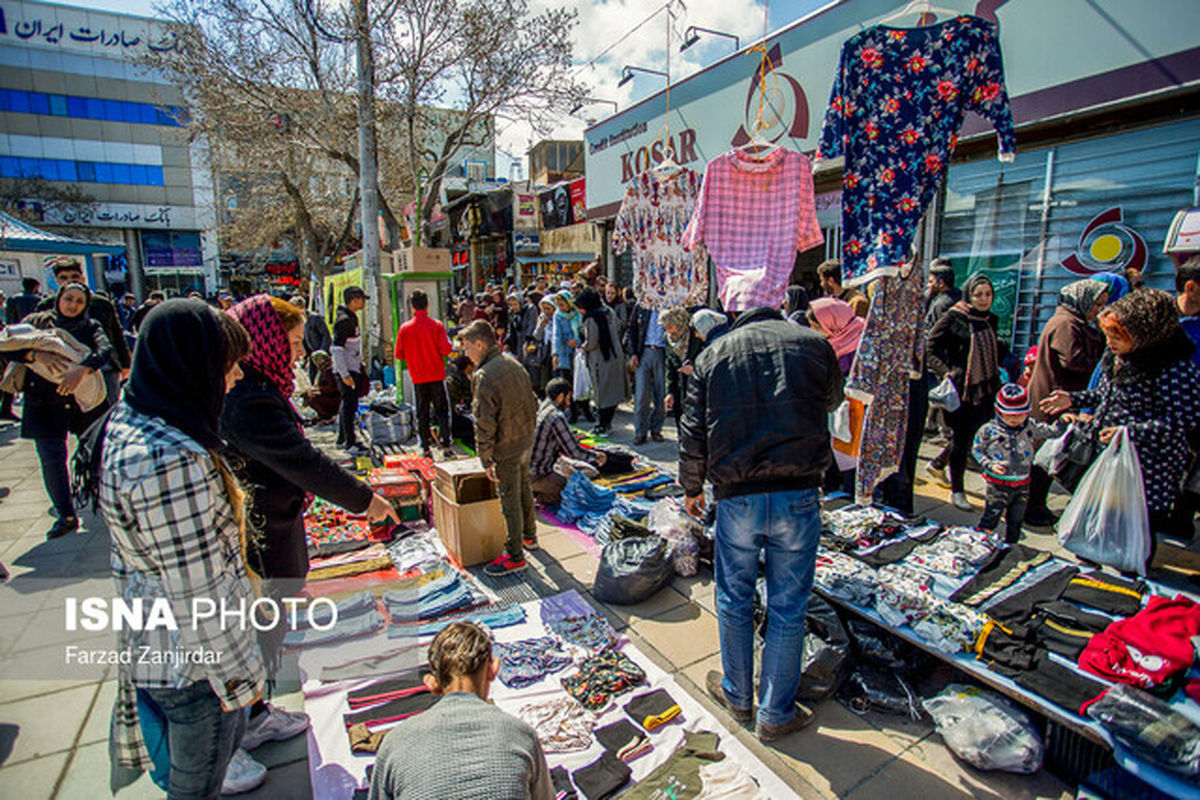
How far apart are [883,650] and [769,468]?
1349mm

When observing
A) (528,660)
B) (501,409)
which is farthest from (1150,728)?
(501,409)

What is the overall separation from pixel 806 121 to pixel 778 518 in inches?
244

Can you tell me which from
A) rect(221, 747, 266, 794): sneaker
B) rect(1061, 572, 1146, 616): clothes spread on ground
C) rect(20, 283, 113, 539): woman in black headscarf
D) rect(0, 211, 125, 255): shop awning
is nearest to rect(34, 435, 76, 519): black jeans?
rect(20, 283, 113, 539): woman in black headscarf

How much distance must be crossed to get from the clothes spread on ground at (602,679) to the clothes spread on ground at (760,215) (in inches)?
109

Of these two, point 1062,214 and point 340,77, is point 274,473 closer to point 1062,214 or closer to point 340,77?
point 1062,214

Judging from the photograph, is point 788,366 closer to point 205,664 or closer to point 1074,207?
point 205,664

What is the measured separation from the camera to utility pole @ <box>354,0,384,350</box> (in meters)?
10.9

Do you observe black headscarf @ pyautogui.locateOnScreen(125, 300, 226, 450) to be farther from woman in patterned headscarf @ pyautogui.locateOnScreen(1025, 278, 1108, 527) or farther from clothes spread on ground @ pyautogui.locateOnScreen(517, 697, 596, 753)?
woman in patterned headscarf @ pyautogui.locateOnScreen(1025, 278, 1108, 527)

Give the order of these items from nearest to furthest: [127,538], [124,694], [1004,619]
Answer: [127,538], [124,694], [1004,619]

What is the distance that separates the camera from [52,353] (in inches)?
177

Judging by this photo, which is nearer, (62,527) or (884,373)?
(884,373)

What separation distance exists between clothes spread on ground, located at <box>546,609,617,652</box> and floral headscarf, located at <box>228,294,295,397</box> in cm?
212

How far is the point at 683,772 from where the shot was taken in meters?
2.48

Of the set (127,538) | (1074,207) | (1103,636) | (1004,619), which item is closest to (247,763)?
(127,538)
